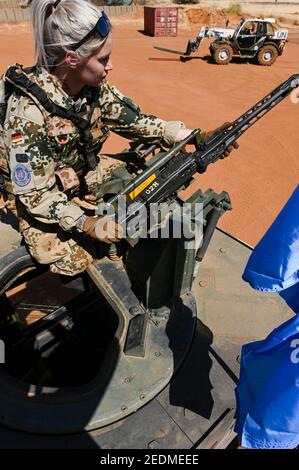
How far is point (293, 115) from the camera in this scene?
887 cm

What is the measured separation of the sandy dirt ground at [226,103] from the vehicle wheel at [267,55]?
0.99ft

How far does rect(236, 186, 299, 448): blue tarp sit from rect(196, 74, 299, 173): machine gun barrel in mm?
987

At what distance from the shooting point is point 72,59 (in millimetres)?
2137

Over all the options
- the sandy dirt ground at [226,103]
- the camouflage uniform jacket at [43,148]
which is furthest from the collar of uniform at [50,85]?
the sandy dirt ground at [226,103]

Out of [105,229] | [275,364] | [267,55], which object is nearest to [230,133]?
[105,229]

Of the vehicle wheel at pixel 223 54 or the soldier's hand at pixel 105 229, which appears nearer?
the soldier's hand at pixel 105 229

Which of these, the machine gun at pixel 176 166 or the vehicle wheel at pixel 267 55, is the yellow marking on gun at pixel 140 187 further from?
the vehicle wheel at pixel 267 55

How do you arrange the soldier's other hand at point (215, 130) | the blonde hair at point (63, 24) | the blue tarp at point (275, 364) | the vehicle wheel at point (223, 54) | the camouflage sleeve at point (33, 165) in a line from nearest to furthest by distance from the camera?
the blue tarp at point (275, 364)
the blonde hair at point (63, 24)
the camouflage sleeve at point (33, 165)
the soldier's other hand at point (215, 130)
the vehicle wheel at point (223, 54)

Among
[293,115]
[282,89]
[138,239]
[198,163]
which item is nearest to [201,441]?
[138,239]

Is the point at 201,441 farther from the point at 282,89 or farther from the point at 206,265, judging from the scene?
the point at 282,89

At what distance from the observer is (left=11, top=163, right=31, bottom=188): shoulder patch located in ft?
7.39

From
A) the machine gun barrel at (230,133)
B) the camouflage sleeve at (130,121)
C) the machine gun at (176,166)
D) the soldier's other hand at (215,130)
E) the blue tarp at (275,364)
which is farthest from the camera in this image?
the camouflage sleeve at (130,121)

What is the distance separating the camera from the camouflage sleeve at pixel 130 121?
295 centimetres

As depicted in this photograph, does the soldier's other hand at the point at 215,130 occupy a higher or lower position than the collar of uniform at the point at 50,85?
lower
